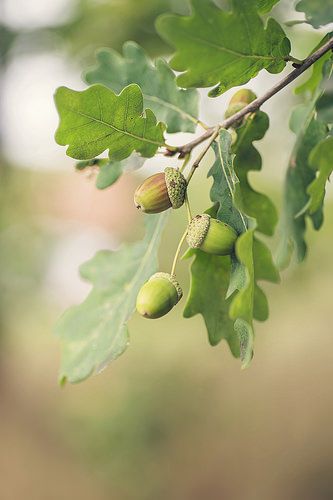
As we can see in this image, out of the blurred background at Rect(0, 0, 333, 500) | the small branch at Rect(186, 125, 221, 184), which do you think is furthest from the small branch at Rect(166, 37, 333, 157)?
the blurred background at Rect(0, 0, 333, 500)

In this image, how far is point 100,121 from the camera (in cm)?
66

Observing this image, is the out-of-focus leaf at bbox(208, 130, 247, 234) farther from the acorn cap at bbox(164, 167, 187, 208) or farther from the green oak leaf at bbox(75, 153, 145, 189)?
the green oak leaf at bbox(75, 153, 145, 189)

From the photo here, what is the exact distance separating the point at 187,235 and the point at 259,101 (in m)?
0.16

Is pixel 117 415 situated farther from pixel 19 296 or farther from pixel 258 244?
pixel 258 244

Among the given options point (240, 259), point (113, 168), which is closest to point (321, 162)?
point (240, 259)

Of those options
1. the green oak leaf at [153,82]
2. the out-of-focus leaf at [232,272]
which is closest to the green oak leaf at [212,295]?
Answer: the out-of-focus leaf at [232,272]

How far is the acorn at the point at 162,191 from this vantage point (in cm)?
70

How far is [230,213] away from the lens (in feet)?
2.28

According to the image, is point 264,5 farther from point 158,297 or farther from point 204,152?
point 158,297

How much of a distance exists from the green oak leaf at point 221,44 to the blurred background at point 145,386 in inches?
125

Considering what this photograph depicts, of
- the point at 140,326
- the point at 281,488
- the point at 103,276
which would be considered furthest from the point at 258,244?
the point at 140,326

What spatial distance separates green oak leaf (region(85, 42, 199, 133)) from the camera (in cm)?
94

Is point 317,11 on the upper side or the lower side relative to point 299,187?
upper

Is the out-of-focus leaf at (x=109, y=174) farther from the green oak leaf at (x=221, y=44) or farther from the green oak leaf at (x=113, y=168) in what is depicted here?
the green oak leaf at (x=221, y=44)
